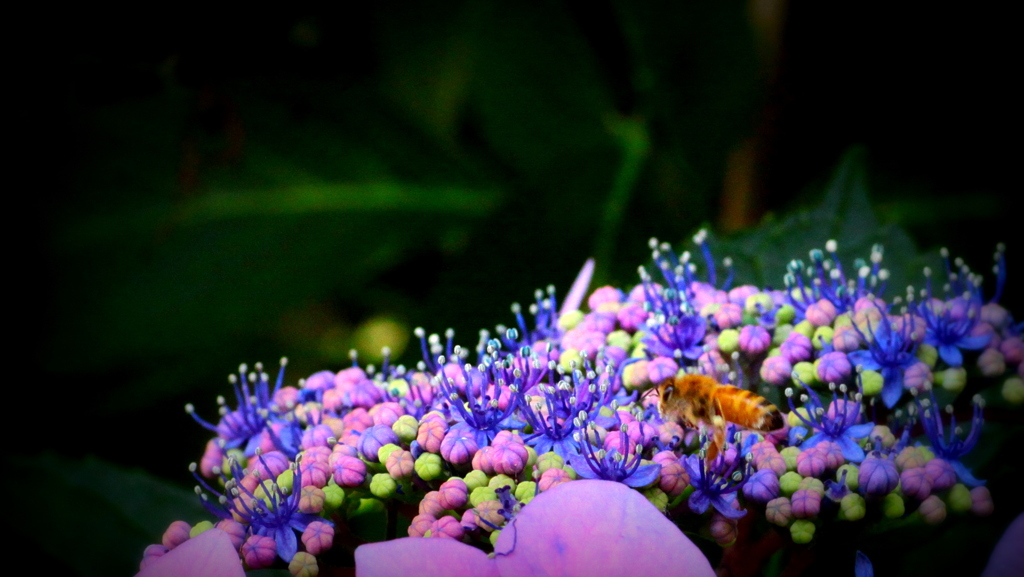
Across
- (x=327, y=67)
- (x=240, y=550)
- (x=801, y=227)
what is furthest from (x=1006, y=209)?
(x=240, y=550)

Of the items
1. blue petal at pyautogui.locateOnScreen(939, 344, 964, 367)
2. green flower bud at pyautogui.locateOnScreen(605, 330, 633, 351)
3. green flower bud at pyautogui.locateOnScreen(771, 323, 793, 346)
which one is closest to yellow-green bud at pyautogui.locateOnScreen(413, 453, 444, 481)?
green flower bud at pyautogui.locateOnScreen(605, 330, 633, 351)

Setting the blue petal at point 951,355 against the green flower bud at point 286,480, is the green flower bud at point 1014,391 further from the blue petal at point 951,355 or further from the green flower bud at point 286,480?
the green flower bud at point 286,480

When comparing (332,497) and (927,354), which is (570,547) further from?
(927,354)

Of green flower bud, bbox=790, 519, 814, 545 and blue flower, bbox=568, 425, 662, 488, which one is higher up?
blue flower, bbox=568, 425, 662, 488

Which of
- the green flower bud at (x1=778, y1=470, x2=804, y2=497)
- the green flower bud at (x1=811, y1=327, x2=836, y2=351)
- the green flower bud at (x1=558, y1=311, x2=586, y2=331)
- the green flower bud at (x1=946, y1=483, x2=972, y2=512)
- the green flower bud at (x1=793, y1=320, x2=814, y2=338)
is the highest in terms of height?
the green flower bud at (x1=558, y1=311, x2=586, y2=331)

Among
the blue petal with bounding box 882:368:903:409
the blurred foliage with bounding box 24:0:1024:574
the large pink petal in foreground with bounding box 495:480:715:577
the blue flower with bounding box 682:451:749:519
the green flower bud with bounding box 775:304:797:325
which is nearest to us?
the large pink petal in foreground with bounding box 495:480:715:577

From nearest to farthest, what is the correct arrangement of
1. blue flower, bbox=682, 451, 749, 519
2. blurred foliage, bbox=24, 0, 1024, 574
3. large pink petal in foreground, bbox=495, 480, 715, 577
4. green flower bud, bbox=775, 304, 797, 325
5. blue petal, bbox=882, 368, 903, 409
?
1. large pink petal in foreground, bbox=495, 480, 715, 577
2. blue flower, bbox=682, 451, 749, 519
3. blue petal, bbox=882, 368, 903, 409
4. green flower bud, bbox=775, 304, 797, 325
5. blurred foliage, bbox=24, 0, 1024, 574

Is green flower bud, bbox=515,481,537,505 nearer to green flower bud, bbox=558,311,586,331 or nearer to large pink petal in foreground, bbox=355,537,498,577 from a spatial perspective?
large pink petal in foreground, bbox=355,537,498,577

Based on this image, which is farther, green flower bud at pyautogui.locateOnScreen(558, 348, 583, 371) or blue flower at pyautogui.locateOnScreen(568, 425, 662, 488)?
green flower bud at pyautogui.locateOnScreen(558, 348, 583, 371)
